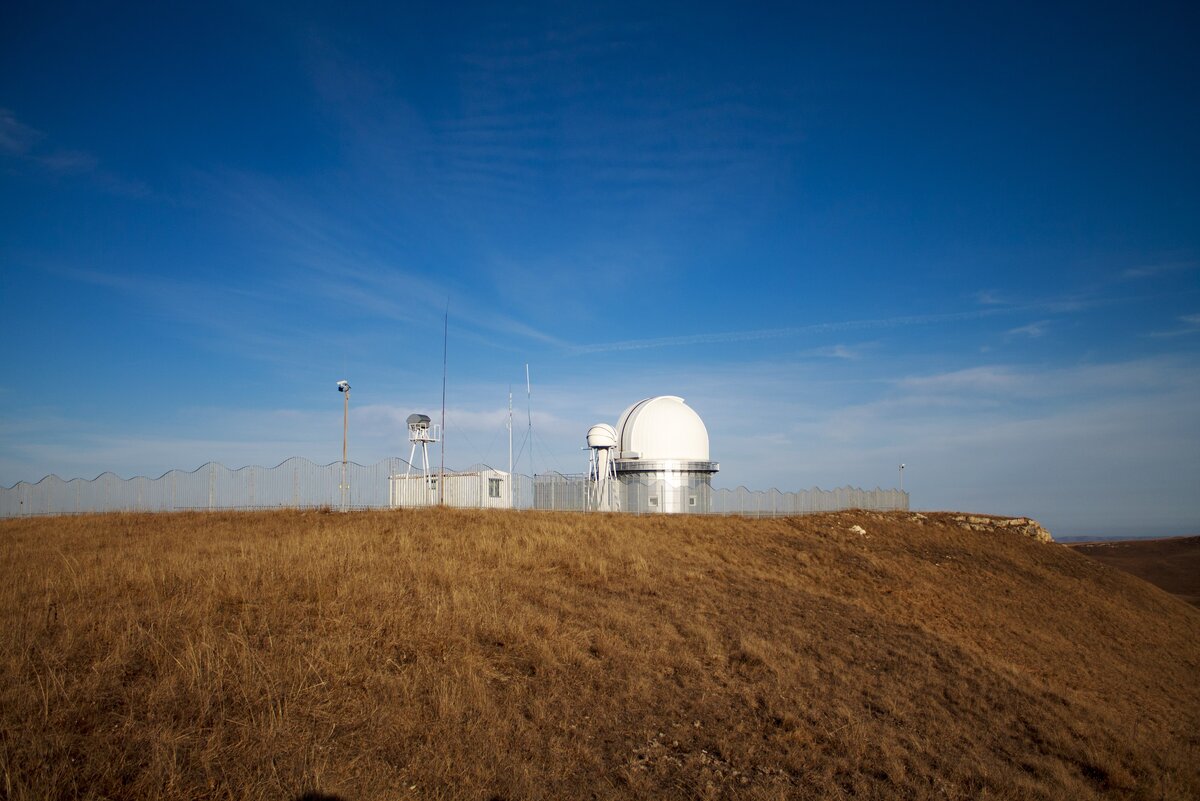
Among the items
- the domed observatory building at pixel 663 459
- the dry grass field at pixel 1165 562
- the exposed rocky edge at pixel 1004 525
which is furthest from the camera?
the dry grass field at pixel 1165 562

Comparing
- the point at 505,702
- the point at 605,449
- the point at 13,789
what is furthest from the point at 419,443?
the point at 13,789

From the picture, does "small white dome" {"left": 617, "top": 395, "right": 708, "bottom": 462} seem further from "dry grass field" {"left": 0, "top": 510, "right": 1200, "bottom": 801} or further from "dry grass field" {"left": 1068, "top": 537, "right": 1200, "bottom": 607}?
"dry grass field" {"left": 1068, "top": 537, "right": 1200, "bottom": 607}

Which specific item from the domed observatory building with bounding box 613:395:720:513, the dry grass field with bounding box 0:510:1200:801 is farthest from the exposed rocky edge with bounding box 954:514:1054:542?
the dry grass field with bounding box 0:510:1200:801

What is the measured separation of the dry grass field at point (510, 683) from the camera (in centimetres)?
532

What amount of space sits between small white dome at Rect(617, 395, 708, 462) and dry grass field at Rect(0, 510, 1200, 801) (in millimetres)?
18992

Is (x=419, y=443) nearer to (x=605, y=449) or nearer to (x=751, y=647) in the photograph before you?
(x=605, y=449)

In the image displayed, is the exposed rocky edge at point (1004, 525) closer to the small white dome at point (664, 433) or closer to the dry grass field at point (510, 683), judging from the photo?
the small white dome at point (664, 433)

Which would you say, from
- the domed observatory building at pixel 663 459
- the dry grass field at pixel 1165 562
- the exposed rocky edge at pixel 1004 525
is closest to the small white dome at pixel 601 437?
the domed observatory building at pixel 663 459

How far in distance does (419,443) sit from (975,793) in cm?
2741

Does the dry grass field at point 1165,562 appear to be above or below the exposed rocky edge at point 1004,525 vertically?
below

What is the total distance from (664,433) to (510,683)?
29.0m

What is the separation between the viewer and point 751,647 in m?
10.2

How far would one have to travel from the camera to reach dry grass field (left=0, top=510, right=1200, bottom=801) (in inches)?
210

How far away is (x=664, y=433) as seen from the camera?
36031 mm
